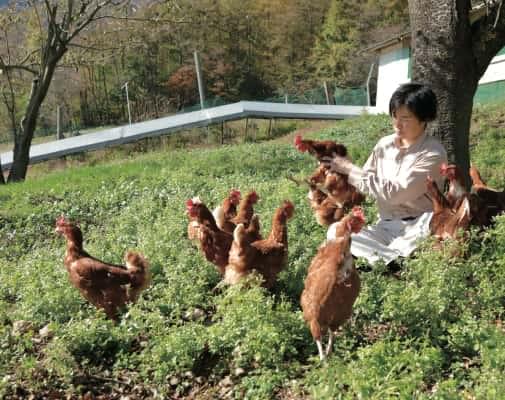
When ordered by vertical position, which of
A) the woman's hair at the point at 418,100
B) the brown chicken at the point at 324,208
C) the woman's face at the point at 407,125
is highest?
the woman's hair at the point at 418,100

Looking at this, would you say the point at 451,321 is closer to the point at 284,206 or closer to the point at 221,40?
the point at 284,206

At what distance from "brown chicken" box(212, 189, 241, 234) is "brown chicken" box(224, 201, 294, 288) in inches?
27.6

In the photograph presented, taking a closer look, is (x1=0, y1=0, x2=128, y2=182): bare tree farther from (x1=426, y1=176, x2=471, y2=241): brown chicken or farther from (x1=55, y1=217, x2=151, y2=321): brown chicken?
(x1=426, y1=176, x2=471, y2=241): brown chicken

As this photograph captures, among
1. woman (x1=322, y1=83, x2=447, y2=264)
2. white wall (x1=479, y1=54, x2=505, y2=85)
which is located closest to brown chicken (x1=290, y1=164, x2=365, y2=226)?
woman (x1=322, y1=83, x2=447, y2=264)

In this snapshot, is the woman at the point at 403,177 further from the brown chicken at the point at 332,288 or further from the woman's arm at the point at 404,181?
the brown chicken at the point at 332,288

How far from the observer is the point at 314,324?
3.55m

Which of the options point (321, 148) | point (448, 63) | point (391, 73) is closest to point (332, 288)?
point (321, 148)

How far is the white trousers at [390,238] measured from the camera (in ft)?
15.4

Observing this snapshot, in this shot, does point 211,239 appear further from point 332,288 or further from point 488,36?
point 488,36

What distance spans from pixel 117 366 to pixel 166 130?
74.2 ft

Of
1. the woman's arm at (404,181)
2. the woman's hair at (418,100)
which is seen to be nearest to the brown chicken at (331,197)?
the woman's arm at (404,181)

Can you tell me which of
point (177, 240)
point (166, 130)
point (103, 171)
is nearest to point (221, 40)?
point (166, 130)

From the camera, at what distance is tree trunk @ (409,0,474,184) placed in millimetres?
5543

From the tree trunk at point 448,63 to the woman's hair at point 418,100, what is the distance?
1.18 m
